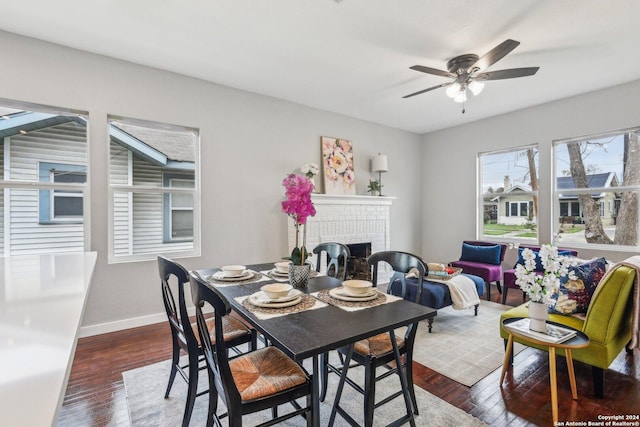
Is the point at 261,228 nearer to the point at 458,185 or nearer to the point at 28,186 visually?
the point at 28,186

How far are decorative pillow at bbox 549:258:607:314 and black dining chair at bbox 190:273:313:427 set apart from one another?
7.03 ft

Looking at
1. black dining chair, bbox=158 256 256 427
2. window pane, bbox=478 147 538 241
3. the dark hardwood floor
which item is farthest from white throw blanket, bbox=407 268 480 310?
window pane, bbox=478 147 538 241

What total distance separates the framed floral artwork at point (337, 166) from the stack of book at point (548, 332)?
10.1ft

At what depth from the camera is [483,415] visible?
1937 mm

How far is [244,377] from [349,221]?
357 centimetres

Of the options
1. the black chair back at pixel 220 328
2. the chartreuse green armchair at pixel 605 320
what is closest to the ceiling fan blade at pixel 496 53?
the chartreuse green armchair at pixel 605 320

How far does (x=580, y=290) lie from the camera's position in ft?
7.94

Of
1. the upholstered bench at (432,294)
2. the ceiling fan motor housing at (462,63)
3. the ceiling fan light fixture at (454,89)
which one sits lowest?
the upholstered bench at (432,294)

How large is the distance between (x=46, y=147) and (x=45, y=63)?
771 mm

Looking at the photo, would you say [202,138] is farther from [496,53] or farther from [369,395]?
[369,395]

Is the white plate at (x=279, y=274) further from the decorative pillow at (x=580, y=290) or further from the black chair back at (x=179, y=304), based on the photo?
the decorative pillow at (x=580, y=290)

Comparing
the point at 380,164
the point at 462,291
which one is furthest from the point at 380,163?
the point at 462,291

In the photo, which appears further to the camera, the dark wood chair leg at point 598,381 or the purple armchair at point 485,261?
the purple armchair at point 485,261

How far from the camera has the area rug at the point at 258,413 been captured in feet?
6.16
